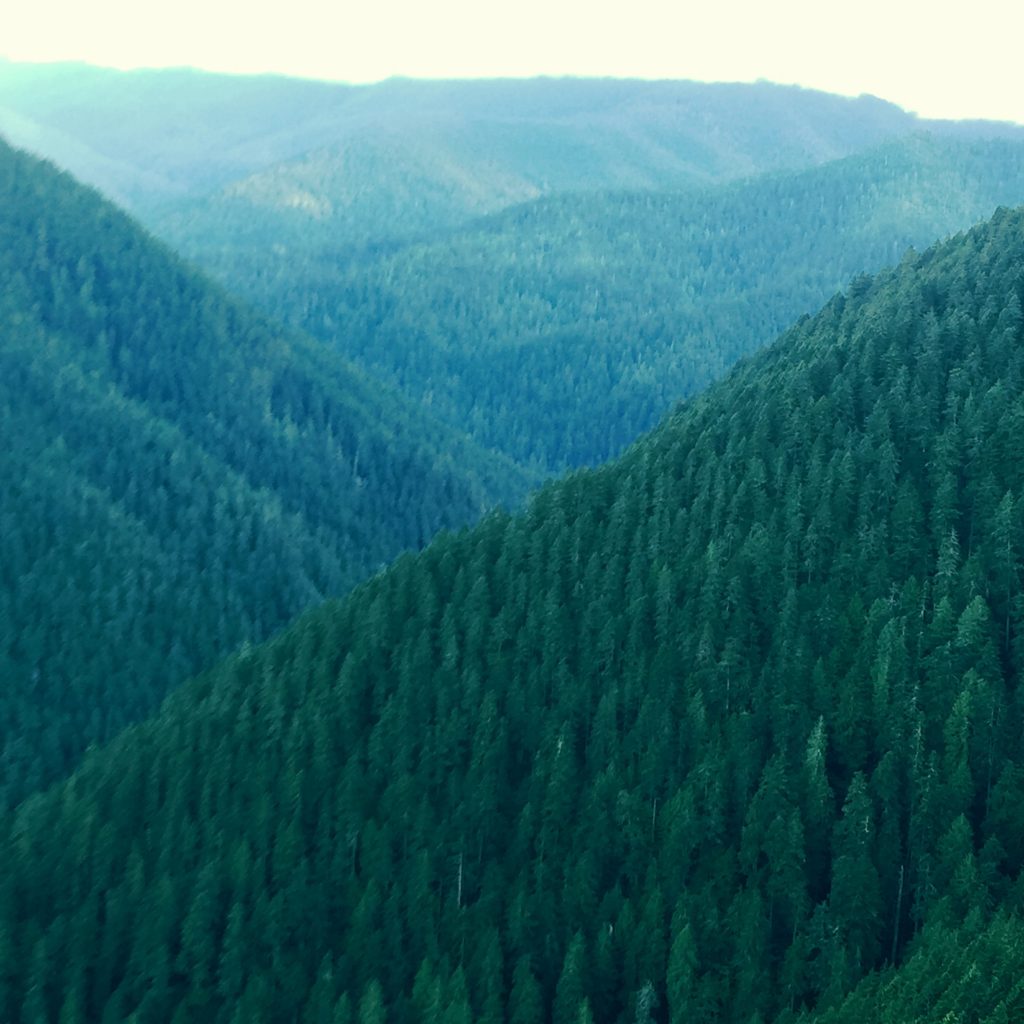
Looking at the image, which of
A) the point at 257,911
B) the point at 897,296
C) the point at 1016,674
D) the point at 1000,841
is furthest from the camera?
the point at 897,296

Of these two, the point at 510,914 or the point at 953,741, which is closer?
the point at 953,741

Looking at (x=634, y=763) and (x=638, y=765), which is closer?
(x=638, y=765)

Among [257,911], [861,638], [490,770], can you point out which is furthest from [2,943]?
[861,638]

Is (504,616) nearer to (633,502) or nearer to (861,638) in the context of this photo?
(633,502)

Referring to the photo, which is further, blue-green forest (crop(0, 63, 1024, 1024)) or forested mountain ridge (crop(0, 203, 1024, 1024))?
forested mountain ridge (crop(0, 203, 1024, 1024))

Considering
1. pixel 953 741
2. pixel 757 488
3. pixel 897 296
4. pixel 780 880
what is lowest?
pixel 780 880

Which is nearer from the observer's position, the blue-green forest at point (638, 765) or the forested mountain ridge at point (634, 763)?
the blue-green forest at point (638, 765)

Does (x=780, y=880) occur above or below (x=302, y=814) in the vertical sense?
Result: above

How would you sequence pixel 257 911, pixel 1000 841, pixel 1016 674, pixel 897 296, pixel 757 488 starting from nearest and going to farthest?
1. pixel 1000 841
2. pixel 1016 674
3. pixel 257 911
4. pixel 757 488
5. pixel 897 296
